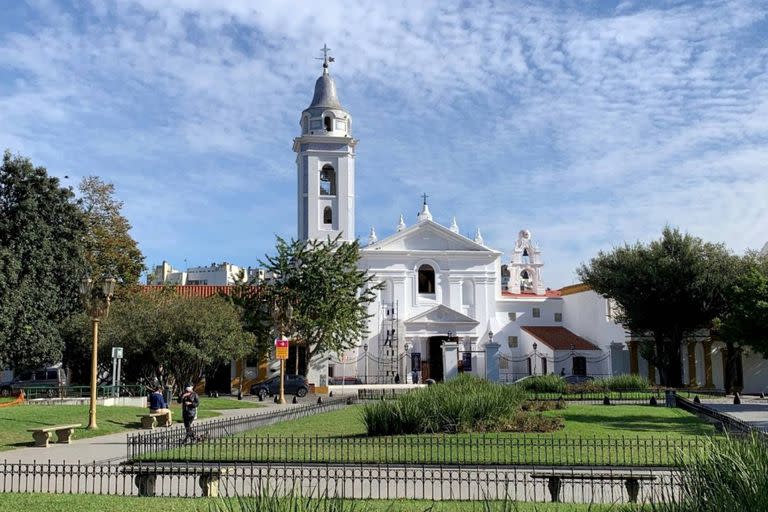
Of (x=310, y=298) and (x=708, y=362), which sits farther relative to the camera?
(x=708, y=362)

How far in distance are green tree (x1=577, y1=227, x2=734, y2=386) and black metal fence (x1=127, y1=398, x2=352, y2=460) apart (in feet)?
68.0

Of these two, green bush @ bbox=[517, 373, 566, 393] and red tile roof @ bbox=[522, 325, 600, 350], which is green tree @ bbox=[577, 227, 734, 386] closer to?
red tile roof @ bbox=[522, 325, 600, 350]

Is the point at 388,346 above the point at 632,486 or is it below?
above

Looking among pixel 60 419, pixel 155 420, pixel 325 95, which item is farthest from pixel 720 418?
pixel 325 95

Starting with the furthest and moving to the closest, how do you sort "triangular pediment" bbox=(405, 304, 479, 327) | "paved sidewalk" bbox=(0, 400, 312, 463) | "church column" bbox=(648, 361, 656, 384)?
1. "triangular pediment" bbox=(405, 304, 479, 327)
2. "church column" bbox=(648, 361, 656, 384)
3. "paved sidewalk" bbox=(0, 400, 312, 463)

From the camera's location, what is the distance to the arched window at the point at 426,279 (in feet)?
172

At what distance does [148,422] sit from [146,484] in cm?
1174

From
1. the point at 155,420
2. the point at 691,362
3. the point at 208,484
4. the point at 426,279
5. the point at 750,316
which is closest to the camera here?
the point at 208,484

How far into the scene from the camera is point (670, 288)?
133 feet

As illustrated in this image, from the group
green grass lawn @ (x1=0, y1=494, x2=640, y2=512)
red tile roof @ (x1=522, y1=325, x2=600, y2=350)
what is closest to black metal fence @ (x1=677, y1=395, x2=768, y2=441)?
green grass lawn @ (x1=0, y1=494, x2=640, y2=512)

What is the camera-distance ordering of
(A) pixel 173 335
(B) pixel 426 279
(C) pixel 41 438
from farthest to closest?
(B) pixel 426 279 < (A) pixel 173 335 < (C) pixel 41 438

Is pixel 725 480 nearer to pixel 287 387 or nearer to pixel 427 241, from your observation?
pixel 287 387

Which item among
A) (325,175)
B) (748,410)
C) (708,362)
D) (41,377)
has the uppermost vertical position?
(325,175)

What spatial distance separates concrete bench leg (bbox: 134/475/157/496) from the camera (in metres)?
10.7
